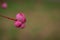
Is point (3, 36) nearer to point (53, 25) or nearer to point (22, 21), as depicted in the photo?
point (53, 25)

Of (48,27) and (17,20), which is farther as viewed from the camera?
(48,27)

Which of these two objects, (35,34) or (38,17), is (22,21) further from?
(38,17)

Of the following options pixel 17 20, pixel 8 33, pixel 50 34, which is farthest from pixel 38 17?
pixel 17 20

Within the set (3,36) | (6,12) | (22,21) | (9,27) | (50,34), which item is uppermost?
(6,12)

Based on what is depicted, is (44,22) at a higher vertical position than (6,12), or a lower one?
lower

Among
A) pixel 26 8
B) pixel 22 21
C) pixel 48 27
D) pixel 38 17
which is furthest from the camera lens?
pixel 26 8

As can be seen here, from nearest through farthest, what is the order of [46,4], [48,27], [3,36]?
1. [3,36]
2. [48,27]
3. [46,4]

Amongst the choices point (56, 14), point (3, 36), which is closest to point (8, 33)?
point (3, 36)
